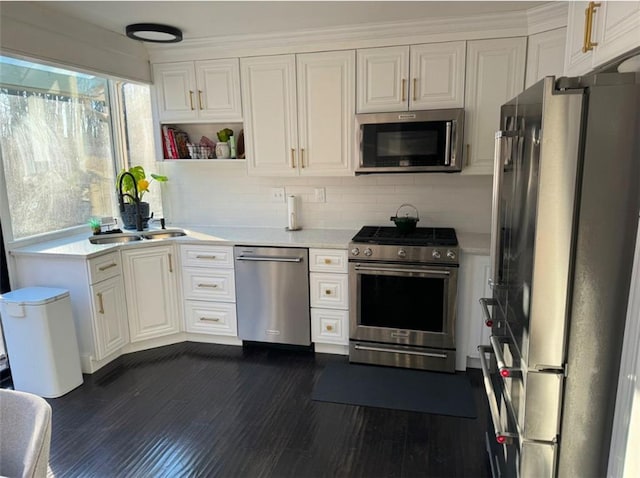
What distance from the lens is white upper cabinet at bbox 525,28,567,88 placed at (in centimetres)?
274

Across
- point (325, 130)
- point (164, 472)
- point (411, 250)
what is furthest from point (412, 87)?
point (164, 472)

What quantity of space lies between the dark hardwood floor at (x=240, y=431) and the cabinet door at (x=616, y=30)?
1.86m

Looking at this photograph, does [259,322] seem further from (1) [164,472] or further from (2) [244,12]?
(2) [244,12]

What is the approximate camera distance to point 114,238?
11.5 ft

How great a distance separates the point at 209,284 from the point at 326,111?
1623mm

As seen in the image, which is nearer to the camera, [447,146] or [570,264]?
[570,264]

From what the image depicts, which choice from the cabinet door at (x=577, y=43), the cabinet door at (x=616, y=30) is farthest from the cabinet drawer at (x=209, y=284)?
the cabinet door at (x=616, y=30)

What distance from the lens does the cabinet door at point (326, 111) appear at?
3.18m

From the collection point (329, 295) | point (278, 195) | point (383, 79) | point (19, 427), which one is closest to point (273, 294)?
point (329, 295)

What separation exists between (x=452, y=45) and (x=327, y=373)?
95.7 inches

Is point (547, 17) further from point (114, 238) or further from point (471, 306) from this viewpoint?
point (114, 238)

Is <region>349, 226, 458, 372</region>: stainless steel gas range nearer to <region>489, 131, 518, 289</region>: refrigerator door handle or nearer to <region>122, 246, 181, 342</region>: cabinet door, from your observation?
<region>489, 131, 518, 289</region>: refrigerator door handle

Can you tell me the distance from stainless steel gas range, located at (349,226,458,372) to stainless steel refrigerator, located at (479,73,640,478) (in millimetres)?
1349

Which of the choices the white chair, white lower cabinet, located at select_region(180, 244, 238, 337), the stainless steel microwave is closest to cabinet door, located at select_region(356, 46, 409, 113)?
the stainless steel microwave
